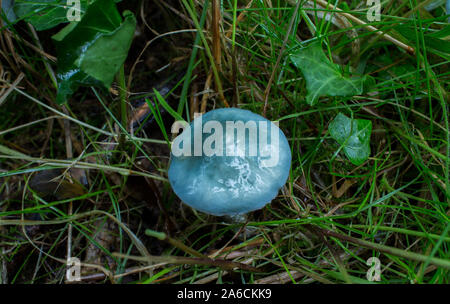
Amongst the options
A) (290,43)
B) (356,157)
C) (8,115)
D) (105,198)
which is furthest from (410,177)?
(8,115)

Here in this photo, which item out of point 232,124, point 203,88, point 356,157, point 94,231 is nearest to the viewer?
point 232,124

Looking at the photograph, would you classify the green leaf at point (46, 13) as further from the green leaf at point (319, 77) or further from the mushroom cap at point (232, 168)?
the green leaf at point (319, 77)

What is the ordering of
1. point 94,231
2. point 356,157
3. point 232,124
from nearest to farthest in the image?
1. point 232,124
2. point 356,157
3. point 94,231

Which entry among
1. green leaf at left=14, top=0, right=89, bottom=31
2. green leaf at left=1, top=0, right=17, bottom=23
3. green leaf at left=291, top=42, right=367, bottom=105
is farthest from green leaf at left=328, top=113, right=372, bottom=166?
green leaf at left=1, top=0, right=17, bottom=23

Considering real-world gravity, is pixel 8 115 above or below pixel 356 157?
above

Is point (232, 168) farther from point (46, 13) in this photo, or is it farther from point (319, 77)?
point (46, 13)

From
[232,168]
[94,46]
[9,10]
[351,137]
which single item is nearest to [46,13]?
[9,10]

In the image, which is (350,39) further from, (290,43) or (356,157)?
(356,157)
